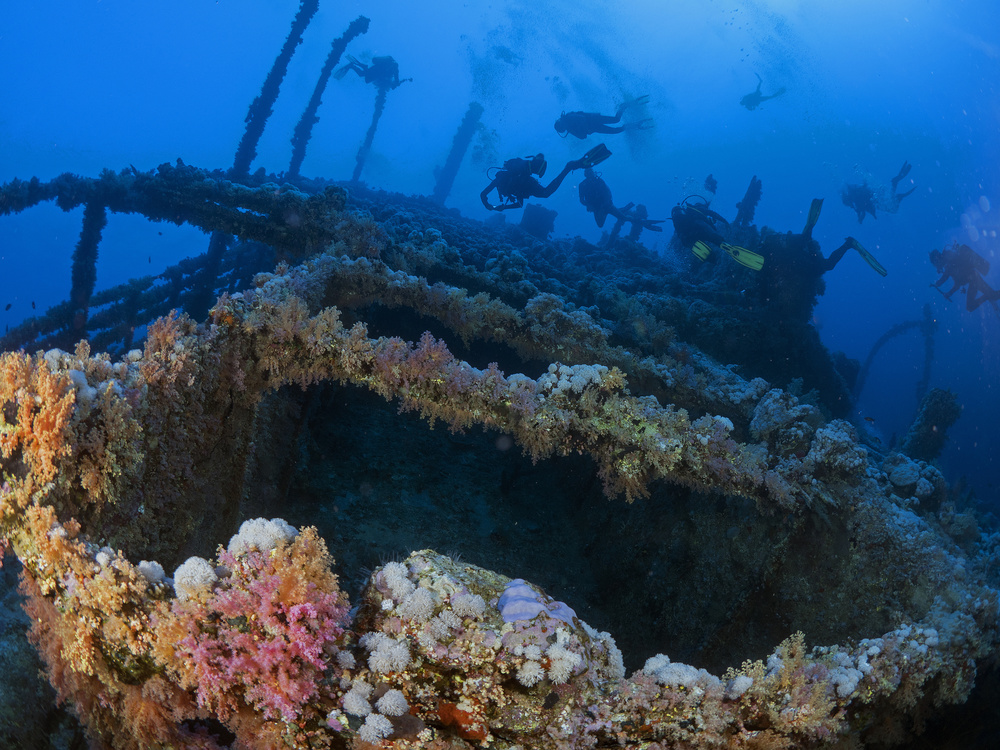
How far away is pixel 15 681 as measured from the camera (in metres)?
2.78

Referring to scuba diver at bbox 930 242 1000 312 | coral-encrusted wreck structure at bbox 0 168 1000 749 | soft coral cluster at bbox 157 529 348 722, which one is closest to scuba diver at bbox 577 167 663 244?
scuba diver at bbox 930 242 1000 312

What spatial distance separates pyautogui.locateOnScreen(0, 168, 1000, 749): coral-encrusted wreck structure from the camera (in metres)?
2.05

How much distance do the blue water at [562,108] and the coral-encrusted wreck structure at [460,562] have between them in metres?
94.9

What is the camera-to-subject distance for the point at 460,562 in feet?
8.50

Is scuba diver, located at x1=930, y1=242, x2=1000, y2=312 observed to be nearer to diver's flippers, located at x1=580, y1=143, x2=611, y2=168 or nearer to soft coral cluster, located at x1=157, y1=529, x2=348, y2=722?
diver's flippers, located at x1=580, y1=143, x2=611, y2=168

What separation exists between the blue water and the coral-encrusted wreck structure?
3736 inches

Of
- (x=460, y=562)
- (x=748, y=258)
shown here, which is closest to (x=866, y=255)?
(x=748, y=258)

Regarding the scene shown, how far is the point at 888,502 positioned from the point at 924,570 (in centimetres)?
60

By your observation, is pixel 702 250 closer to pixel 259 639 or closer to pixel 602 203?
pixel 602 203

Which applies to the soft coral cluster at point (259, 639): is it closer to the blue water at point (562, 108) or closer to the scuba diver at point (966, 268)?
the scuba diver at point (966, 268)

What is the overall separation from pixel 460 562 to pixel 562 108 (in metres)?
156

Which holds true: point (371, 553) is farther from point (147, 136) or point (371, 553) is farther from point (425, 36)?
point (425, 36)

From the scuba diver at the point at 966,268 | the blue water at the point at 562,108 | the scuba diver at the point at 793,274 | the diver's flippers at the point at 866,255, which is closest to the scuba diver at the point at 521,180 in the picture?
the scuba diver at the point at 793,274

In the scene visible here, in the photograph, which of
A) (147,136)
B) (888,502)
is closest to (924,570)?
(888,502)
